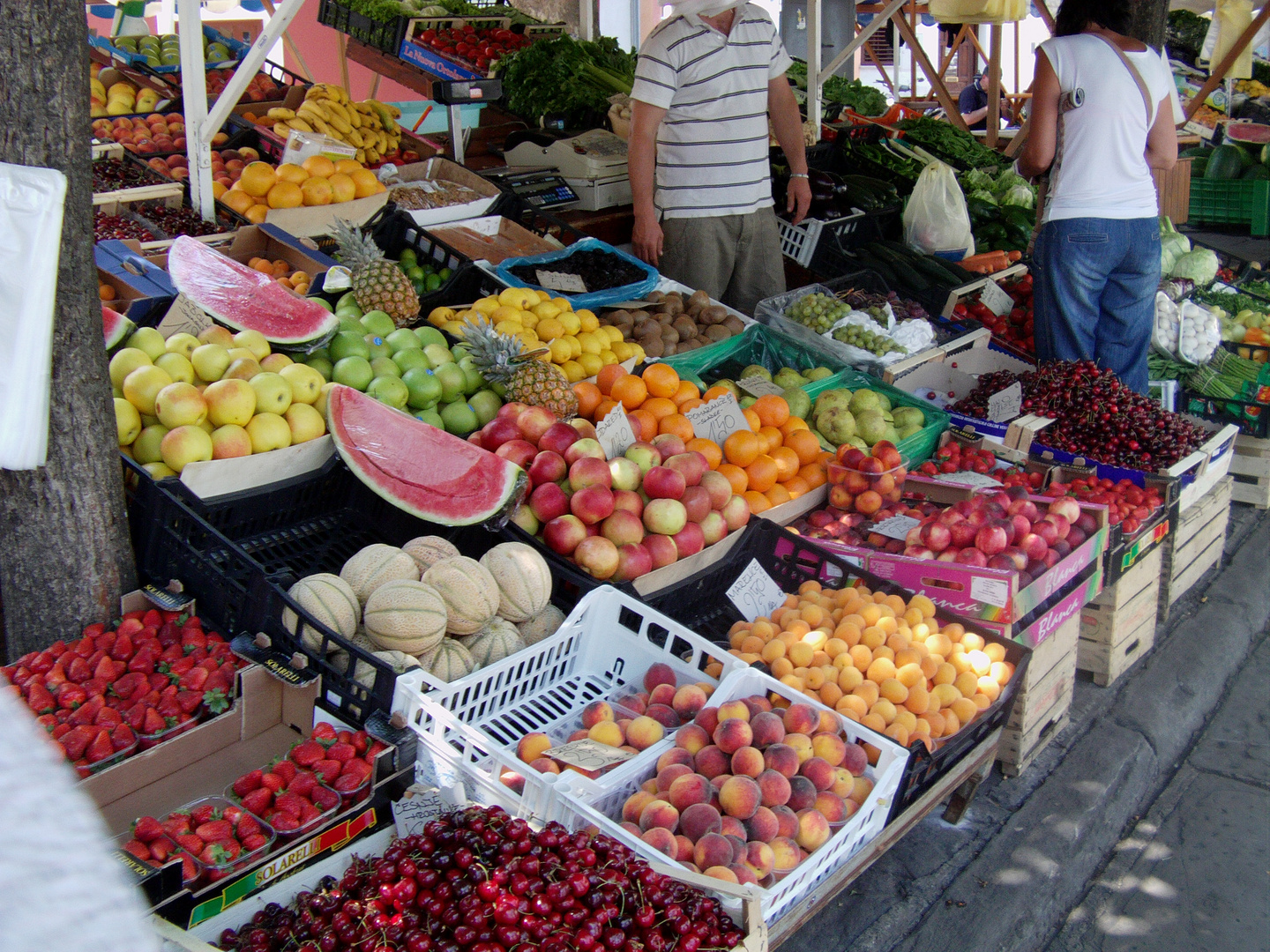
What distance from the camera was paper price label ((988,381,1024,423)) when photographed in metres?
4.07

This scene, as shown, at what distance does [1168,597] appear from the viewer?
4.04 metres

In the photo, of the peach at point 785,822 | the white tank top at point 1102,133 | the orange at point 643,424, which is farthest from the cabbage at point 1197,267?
the peach at point 785,822

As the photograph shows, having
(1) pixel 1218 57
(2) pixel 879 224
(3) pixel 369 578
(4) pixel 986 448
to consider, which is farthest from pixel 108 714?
(1) pixel 1218 57

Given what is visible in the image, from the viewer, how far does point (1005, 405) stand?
4082mm

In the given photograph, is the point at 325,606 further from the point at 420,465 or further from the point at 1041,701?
the point at 1041,701

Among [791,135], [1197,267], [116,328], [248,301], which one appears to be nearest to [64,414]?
[116,328]

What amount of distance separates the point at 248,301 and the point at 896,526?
208 centimetres

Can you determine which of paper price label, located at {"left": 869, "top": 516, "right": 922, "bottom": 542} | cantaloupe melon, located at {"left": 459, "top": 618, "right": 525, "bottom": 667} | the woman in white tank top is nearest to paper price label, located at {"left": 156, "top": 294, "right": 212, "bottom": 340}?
cantaloupe melon, located at {"left": 459, "top": 618, "right": 525, "bottom": 667}

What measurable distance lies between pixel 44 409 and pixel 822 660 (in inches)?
69.0

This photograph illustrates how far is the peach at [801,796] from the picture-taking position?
6.50ft

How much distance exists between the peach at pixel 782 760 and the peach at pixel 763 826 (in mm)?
107

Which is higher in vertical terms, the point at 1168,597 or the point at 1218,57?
the point at 1218,57

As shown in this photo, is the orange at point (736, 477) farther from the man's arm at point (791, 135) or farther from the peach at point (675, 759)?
the man's arm at point (791, 135)

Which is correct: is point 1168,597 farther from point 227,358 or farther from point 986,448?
point 227,358
